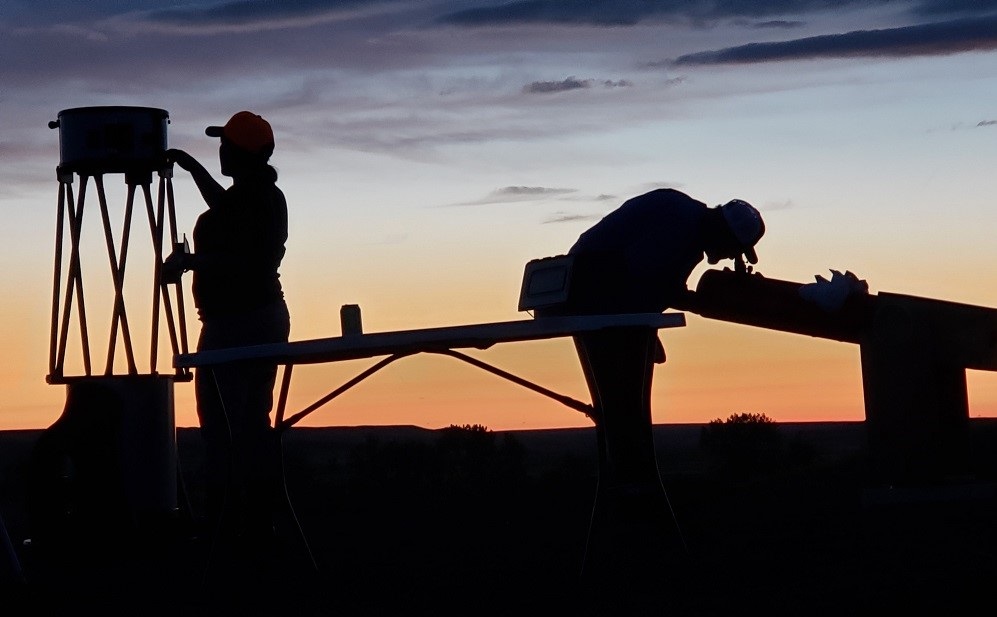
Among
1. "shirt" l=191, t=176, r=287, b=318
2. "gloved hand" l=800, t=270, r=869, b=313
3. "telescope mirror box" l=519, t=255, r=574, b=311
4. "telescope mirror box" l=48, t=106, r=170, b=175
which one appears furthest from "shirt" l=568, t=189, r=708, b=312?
"telescope mirror box" l=48, t=106, r=170, b=175

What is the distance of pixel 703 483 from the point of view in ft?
37.1

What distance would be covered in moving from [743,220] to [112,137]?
3283 millimetres

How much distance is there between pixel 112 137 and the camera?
8.09 m

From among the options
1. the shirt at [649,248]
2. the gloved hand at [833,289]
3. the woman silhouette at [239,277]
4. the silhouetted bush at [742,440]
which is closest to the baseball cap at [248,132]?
the woman silhouette at [239,277]

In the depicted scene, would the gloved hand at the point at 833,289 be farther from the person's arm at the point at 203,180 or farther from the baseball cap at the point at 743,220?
the person's arm at the point at 203,180

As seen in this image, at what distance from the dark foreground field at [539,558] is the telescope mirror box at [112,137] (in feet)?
6.04

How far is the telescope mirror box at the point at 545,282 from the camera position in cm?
732

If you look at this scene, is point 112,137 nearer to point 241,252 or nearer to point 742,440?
point 241,252

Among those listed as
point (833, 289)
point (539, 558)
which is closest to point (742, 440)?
point (833, 289)

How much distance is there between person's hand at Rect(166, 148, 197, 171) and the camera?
7617 mm

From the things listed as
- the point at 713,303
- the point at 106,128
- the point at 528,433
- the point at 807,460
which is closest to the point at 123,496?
the point at 106,128

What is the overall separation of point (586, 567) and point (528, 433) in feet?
220

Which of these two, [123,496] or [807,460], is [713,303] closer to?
[123,496]

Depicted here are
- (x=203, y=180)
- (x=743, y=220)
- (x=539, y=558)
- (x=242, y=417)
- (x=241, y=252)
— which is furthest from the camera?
(x=743, y=220)
